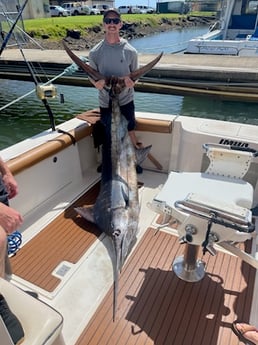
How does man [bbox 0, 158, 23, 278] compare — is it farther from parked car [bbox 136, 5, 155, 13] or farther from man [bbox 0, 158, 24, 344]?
parked car [bbox 136, 5, 155, 13]

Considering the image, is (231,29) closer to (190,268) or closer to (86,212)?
(86,212)

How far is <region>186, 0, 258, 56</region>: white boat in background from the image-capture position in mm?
10211

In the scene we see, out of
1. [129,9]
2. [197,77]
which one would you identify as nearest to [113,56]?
[197,77]

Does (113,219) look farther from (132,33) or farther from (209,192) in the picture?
(132,33)

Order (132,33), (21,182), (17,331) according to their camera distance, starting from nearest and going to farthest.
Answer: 1. (17,331)
2. (21,182)
3. (132,33)

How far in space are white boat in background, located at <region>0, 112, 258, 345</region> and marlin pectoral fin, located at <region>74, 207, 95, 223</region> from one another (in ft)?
0.22

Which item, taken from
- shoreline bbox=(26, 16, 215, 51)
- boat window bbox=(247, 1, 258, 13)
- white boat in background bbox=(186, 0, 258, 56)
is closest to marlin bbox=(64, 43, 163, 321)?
white boat in background bbox=(186, 0, 258, 56)

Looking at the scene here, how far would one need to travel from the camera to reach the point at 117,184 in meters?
2.55

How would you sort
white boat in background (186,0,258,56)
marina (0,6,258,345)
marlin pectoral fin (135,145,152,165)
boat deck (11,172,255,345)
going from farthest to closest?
white boat in background (186,0,258,56) < marlin pectoral fin (135,145,152,165) < boat deck (11,172,255,345) < marina (0,6,258,345)

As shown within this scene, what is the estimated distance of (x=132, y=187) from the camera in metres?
2.62

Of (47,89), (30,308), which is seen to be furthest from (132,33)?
(30,308)

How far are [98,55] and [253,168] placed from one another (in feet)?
5.77

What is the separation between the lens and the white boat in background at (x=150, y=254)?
5.08ft

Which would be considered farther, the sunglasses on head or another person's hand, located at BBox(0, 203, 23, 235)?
the sunglasses on head
